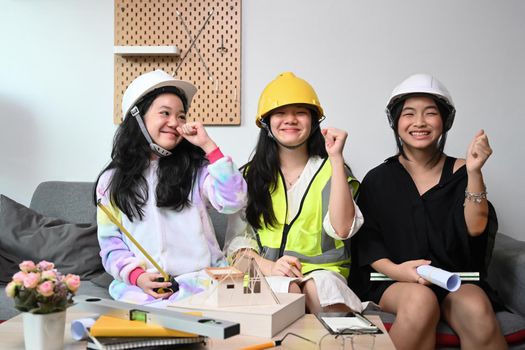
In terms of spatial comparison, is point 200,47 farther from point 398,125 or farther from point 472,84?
point 472,84

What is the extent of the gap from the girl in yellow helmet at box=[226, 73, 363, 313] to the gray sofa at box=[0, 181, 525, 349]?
31 centimetres

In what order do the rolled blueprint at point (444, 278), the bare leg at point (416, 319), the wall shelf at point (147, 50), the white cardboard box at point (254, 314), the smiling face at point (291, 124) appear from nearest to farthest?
the white cardboard box at point (254, 314), the rolled blueprint at point (444, 278), the bare leg at point (416, 319), the smiling face at point (291, 124), the wall shelf at point (147, 50)

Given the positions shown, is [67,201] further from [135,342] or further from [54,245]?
[135,342]

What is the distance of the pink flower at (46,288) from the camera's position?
1090mm

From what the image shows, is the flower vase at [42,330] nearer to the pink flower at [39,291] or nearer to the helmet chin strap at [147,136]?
the pink flower at [39,291]

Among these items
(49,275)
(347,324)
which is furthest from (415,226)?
(49,275)

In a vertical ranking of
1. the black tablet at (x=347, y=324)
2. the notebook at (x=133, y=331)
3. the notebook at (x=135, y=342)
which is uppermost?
the notebook at (x=133, y=331)

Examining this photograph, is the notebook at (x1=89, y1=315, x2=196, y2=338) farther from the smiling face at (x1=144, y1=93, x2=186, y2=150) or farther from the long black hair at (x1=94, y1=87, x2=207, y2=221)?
the smiling face at (x1=144, y1=93, x2=186, y2=150)

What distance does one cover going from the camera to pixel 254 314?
1.26 meters

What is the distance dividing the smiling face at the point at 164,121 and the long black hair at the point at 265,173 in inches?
12.7

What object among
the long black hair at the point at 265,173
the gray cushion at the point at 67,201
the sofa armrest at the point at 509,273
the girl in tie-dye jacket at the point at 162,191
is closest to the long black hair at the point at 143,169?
the girl in tie-dye jacket at the point at 162,191

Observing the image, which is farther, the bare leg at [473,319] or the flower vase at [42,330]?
the bare leg at [473,319]

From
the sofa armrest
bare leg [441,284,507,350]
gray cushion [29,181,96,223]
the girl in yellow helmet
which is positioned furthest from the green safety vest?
gray cushion [29,181,96,223]

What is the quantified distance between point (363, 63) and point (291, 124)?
2.43 ft
